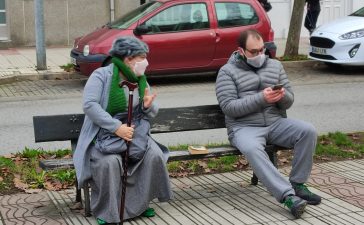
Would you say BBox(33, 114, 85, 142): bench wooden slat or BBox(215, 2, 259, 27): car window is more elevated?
BBox(33, 114, 85, 142): bench wooden slat

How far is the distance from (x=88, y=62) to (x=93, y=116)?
23.9 ft

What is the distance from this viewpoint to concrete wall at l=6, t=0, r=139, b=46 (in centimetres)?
1834

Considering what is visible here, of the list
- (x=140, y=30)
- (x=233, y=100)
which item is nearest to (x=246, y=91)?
(x=233, y=100)

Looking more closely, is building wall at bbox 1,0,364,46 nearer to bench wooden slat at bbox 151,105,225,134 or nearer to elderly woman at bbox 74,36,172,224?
bench wooden slat at bbox 151,105,225,134

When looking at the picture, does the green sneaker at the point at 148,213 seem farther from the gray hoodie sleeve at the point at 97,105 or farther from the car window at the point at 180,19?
the car window at the point at 180,19

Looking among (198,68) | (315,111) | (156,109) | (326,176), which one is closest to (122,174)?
(156,109)

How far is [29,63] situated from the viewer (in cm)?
1520

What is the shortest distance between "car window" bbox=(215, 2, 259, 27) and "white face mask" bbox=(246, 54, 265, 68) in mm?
7332

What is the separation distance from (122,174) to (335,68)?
1065 centimetres

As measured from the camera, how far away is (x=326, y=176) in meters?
6.67

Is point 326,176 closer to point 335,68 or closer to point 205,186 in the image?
point 205,186

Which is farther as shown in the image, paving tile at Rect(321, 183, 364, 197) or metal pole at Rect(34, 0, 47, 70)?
metal pole at Rect(34, 0, 47, 70)

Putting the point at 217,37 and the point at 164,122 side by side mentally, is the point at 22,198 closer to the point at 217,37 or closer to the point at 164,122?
the point at 164,122

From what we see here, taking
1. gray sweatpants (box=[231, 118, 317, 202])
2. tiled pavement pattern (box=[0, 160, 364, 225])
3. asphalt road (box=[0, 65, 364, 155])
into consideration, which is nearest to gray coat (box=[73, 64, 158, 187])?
tiled pavement pattern (box=[0, 160, 364, 225])
